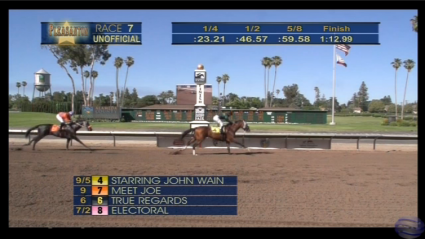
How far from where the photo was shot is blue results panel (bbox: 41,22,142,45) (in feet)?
16.8

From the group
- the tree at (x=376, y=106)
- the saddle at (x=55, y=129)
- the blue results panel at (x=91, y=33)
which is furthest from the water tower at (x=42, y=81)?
the tree at (x=376, y=106)

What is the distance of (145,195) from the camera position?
502 centimetres

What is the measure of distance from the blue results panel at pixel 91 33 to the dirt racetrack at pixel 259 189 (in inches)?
105

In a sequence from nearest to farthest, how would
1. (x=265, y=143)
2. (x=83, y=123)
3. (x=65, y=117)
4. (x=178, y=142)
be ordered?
(x=65, y=117) → (x=83, y=123) → (x=178, y=142) → (x=265, y=143)

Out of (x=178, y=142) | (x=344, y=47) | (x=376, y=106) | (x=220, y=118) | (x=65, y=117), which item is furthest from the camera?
(x=376, y=106)

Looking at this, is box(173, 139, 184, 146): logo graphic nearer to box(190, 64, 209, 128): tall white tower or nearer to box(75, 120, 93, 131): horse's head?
box(190, 64, 209, 128): tall white tower

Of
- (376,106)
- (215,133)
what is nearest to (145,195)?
(215,133)

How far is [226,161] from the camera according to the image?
10805 millimetres

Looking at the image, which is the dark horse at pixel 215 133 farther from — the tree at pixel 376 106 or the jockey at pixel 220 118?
the tree at pixel 376 106

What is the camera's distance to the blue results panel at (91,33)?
5.13m
